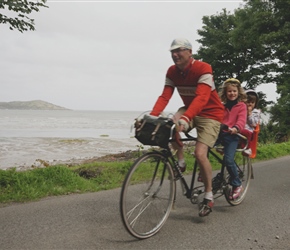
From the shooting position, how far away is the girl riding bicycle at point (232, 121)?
4.37 meters

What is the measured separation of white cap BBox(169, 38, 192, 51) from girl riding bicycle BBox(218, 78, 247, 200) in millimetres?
1283

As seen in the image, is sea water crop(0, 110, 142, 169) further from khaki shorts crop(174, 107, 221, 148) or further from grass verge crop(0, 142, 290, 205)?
grass verge crop(0, 142, 290, 205)

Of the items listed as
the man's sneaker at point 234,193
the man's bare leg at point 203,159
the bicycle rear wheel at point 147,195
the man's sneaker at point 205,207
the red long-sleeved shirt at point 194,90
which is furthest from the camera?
the man's sneaker at point 234,193

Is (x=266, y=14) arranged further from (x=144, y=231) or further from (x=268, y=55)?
(x=144, y=231)

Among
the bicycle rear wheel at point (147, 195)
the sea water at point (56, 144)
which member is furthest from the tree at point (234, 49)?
the bicycle rear wheel at point (147, 195)

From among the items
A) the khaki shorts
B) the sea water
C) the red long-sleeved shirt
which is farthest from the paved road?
the red long-sleeved shirt

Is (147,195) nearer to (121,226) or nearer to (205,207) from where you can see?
(121,226)

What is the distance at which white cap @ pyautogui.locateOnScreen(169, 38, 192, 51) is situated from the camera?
3.52 m

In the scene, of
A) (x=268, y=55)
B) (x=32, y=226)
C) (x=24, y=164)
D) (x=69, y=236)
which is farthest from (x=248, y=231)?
(x=268, y=55)

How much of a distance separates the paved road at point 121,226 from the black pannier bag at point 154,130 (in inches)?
45.1

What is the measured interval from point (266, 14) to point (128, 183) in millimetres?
19642

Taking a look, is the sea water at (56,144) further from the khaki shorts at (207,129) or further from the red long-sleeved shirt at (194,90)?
the khaki shorts at (207,129)

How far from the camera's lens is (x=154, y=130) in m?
3.27

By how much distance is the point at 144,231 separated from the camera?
347 centimetres
